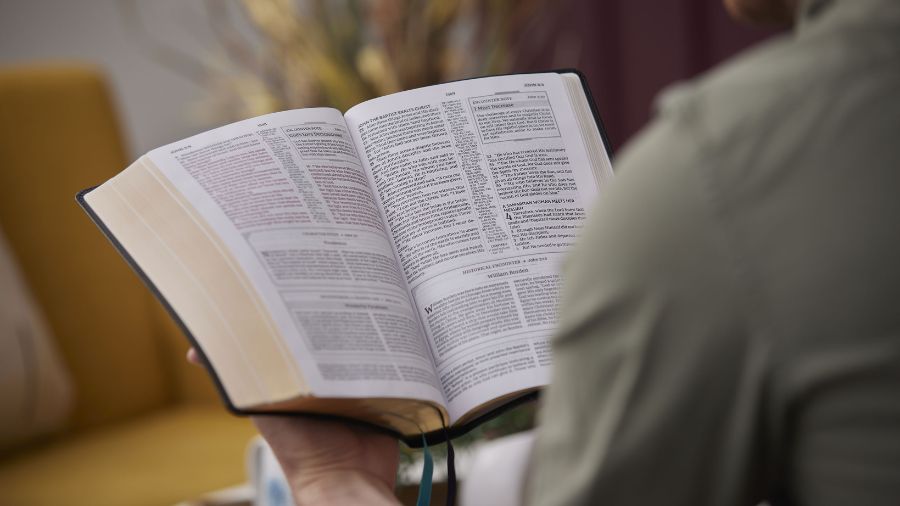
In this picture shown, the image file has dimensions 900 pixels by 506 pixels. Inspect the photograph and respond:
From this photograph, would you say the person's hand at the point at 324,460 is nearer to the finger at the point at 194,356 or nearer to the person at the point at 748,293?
the finger at the point at 194,356

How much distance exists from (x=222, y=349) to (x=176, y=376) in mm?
1306

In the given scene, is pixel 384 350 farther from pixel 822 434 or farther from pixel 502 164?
pixel 822 434

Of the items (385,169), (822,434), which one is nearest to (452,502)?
(385,169)

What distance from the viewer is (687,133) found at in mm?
421

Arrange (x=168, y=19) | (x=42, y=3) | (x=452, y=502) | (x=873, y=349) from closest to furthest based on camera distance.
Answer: (x=873, y=349), (x=452, y=502), (x=42, y=3), (x=168, y=19)

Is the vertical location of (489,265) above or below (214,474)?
above

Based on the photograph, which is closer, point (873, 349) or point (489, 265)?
point (873, 349)

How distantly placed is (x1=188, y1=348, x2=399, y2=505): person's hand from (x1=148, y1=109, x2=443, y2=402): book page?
3.8 inches

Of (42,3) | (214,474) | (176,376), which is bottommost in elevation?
(214,474)

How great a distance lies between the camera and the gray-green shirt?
16.2 inches

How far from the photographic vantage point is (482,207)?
30.3 inches

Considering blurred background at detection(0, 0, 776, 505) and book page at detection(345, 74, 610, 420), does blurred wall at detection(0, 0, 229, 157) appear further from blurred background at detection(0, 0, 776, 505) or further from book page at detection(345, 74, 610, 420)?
book page at detection(345, 74, 610, 420)

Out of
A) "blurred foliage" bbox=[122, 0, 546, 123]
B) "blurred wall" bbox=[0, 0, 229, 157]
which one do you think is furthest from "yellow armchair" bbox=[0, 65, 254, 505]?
"blurred wall" bbox=[0, 0, 229, 157]

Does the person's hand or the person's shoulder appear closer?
the person's shoulder
